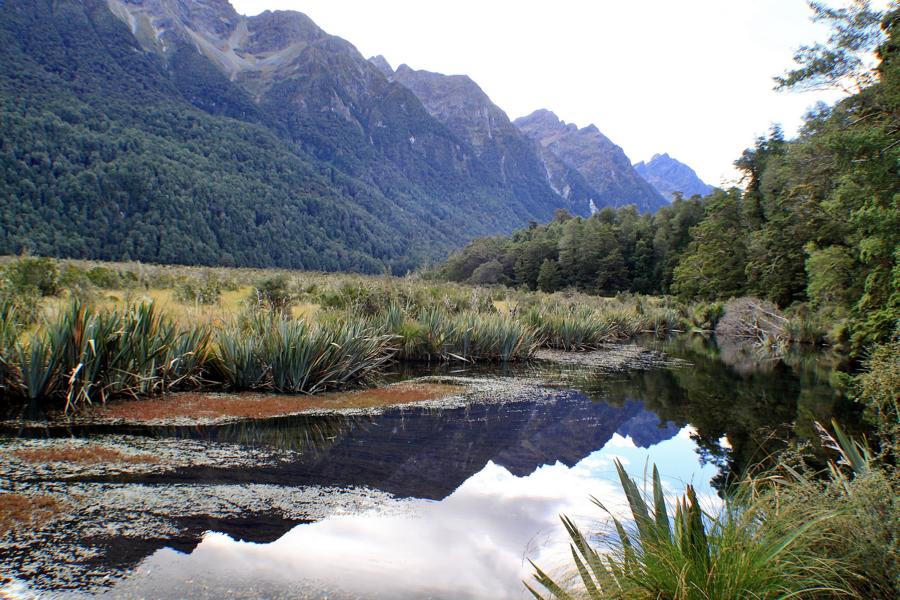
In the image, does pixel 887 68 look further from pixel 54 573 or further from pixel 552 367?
pixel 54 573

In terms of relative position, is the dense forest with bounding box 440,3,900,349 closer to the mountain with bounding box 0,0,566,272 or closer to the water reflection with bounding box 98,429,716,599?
the water reflection with bounding box 98,429,716,599

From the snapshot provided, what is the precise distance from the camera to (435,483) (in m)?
5.79

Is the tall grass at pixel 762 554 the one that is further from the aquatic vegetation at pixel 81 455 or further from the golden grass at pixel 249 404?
the golden grass at pixel 249 404

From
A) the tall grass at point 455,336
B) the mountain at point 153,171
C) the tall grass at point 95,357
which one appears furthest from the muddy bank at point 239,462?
the mountain at point 153,171

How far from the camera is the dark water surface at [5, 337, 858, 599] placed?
3646mm

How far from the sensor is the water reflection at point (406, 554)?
347 cm

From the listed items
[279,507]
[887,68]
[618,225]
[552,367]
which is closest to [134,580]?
[279,507]

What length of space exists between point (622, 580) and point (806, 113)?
26.4 m

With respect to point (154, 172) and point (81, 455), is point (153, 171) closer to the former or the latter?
point (154, 172)

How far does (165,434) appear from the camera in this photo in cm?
650

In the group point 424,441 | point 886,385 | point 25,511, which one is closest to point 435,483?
point 424,441

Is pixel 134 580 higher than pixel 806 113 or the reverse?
the reverse

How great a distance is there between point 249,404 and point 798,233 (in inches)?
1231

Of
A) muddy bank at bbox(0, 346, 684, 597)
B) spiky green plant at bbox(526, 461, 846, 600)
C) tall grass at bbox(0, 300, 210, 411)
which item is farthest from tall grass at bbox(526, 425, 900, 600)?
tall grass at bbox(0, 300, 210, 411)
